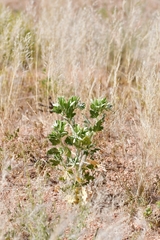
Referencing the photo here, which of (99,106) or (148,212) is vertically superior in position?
(99,106)

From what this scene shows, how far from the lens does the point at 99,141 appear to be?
11.8 feet

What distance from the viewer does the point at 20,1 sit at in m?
9.32

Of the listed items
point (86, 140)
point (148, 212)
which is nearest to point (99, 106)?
point (86, 140)

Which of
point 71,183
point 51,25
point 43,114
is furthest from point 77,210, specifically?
point 51,25

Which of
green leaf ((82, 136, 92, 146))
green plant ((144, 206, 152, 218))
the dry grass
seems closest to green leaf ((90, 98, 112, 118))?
green leaf ((82, 136, 92, 146))

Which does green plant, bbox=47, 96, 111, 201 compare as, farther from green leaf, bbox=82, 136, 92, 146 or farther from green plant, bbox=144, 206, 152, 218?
green plant, bbox=144, 206, 152, 218

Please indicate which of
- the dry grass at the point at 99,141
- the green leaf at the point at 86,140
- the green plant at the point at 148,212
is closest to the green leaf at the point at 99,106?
the green leaf at the point at 86,140

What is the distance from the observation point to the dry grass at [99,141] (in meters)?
2.61

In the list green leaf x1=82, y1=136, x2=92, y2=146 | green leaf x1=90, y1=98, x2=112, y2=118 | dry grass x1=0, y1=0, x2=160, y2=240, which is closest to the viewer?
dry grass x1=0, y1=0, x2=160, y2=240

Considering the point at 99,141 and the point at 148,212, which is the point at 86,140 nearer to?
the point at 148,212

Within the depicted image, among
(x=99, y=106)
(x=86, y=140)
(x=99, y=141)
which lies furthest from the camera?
(x=99, y=141)

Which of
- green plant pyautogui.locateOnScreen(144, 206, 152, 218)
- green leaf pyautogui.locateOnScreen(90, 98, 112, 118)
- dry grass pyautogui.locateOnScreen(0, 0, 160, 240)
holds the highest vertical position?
green leaf pyautogui.locateOnScreen(90, 98, 112, 118)

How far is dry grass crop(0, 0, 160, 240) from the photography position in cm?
261

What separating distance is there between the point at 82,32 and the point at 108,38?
602 mm
